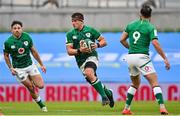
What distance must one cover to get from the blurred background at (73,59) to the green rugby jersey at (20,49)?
623 cm

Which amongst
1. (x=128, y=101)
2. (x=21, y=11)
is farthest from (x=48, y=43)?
(x=128, y=101)

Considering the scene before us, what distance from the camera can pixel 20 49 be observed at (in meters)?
19.3

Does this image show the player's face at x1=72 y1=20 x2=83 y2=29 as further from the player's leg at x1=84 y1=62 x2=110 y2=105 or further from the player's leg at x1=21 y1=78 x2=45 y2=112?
the player's leg at x1=21 y1=78 x2=45 y2=112

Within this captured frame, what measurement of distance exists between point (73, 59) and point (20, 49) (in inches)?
265

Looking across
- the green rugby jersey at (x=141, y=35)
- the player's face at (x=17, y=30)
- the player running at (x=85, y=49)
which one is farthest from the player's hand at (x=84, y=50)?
the player's face at (x=17, y=30)

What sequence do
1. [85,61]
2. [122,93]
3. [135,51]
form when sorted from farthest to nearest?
[122,93]
[85,61]
[135,51]

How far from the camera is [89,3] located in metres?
30.0

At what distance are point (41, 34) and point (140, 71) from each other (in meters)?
10.6

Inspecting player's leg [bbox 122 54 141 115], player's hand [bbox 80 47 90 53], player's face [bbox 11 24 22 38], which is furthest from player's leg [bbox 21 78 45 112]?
player's leg [bbox 122 54 141 115]

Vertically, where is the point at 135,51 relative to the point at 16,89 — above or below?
above

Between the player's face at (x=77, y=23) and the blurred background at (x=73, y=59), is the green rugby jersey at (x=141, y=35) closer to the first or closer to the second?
the player's face at (x=77, y=23)

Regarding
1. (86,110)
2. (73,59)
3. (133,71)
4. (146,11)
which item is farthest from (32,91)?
(73,59)

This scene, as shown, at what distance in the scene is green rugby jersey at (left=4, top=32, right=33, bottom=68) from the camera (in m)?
19.3

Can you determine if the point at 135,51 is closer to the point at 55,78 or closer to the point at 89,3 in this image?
the point at 55,78
